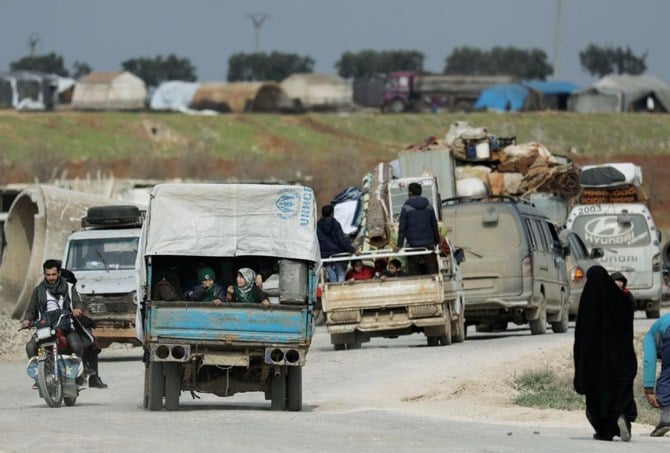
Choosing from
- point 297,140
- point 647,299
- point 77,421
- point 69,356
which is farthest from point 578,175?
point 297,140

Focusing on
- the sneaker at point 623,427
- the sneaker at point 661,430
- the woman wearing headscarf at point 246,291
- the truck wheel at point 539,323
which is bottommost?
the truck wheel at point 539,323

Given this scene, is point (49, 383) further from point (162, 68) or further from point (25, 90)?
point (162, 68)

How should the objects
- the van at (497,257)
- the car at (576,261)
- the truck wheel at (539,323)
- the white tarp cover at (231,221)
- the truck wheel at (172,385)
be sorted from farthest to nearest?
the car at (576,261) < the truck wheel at (539,323) < the van at (497,257) < the white tarp cover at (231,221) < the truck wheel at (172,385)

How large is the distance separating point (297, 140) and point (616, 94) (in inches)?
1017

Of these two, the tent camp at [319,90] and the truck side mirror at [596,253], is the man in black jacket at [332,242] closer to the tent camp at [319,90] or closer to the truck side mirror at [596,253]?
the truck side mirror at [596,253]

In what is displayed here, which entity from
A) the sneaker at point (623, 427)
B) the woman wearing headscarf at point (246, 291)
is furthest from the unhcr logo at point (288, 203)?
the sneaker at point (623, 427)

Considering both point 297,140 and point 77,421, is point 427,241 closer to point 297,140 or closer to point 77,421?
point 77,421

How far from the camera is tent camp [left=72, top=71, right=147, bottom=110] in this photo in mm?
104250

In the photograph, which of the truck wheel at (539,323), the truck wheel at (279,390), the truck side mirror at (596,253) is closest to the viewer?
the truck wheel at (279,390)

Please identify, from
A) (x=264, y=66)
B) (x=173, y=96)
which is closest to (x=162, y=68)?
(x=264, y=66)

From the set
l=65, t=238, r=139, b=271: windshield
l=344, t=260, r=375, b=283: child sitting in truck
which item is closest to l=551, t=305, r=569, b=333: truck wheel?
l=344, t=260, r=375, b=283: child sitting in truck

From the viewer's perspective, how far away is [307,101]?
109 m

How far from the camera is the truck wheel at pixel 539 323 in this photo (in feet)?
90.7

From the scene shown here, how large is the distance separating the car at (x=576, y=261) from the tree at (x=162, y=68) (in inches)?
6021
